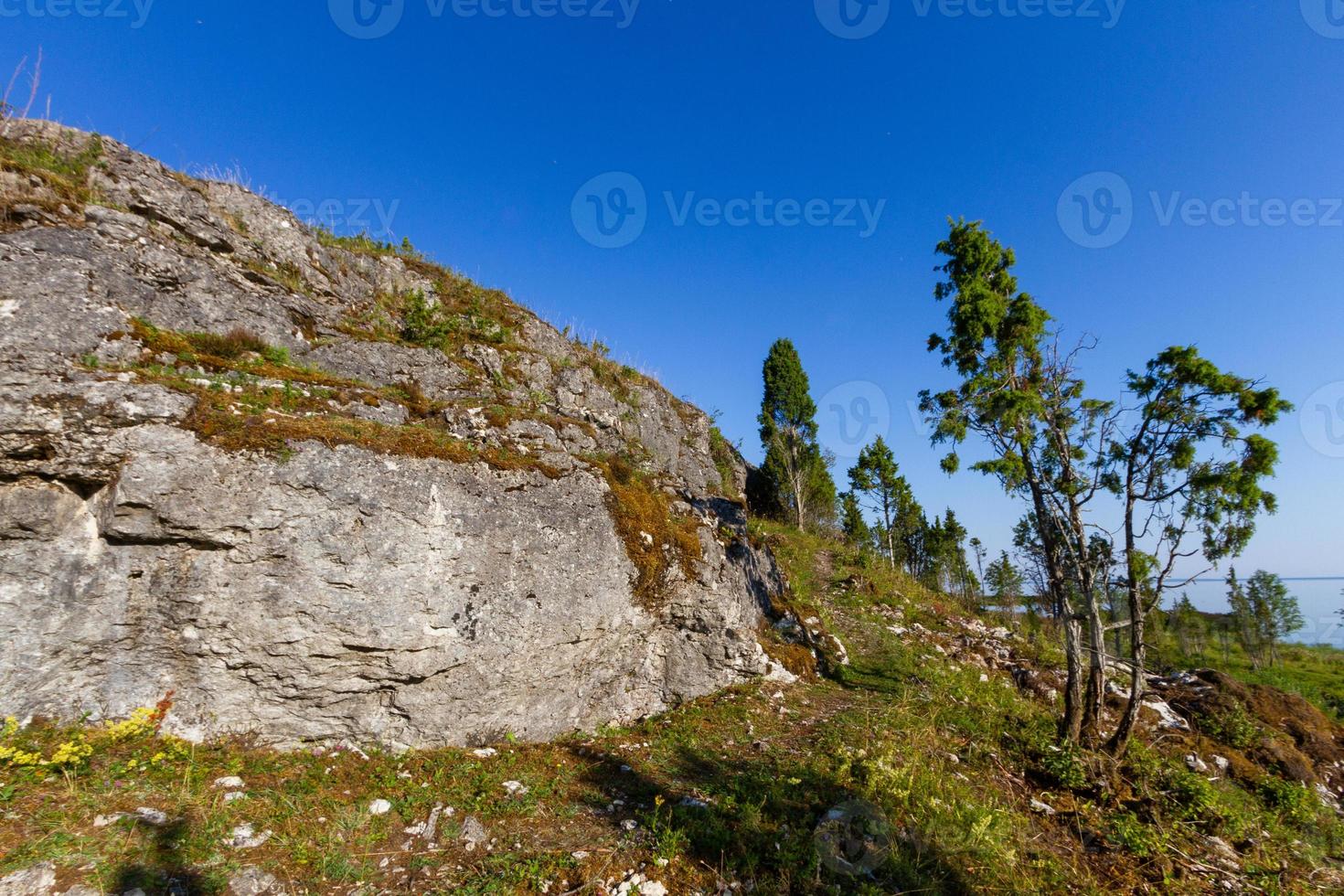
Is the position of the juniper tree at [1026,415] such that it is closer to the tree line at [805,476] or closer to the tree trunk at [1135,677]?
the tree trunk at [1135,677]

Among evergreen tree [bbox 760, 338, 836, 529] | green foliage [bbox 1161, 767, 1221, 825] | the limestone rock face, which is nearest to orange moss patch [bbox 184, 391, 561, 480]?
the limestone rock face

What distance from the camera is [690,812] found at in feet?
17.6

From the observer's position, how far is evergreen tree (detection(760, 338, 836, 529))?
3180 centimetres

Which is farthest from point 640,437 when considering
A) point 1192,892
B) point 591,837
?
point 1192,892

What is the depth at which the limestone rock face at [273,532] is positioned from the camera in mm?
5414

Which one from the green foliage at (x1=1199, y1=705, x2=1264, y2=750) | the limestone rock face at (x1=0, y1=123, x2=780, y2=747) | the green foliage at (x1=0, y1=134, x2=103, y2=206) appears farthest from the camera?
the green foliage at (x1=1199, y1=705, x2=1264, y2=750)

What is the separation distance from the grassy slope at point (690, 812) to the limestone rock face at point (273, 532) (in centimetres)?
71

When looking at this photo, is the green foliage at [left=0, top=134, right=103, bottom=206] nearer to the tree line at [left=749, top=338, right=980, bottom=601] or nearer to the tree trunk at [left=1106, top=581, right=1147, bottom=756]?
the tree trunk at [left=1106, top=581, right=1147, bottom=756]

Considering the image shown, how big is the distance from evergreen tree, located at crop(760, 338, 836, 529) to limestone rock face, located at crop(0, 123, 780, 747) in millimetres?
22202

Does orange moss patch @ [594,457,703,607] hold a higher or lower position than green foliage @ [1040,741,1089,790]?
higher

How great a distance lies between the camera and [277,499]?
596 cm

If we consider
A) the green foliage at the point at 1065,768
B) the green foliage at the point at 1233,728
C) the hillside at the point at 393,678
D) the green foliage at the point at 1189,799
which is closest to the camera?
the hillside at the point at 393,678

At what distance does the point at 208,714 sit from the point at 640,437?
1340 centimetres

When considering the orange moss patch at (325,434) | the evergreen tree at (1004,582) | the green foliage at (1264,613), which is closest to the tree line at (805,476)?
the evergreen tree at (1004,582)
